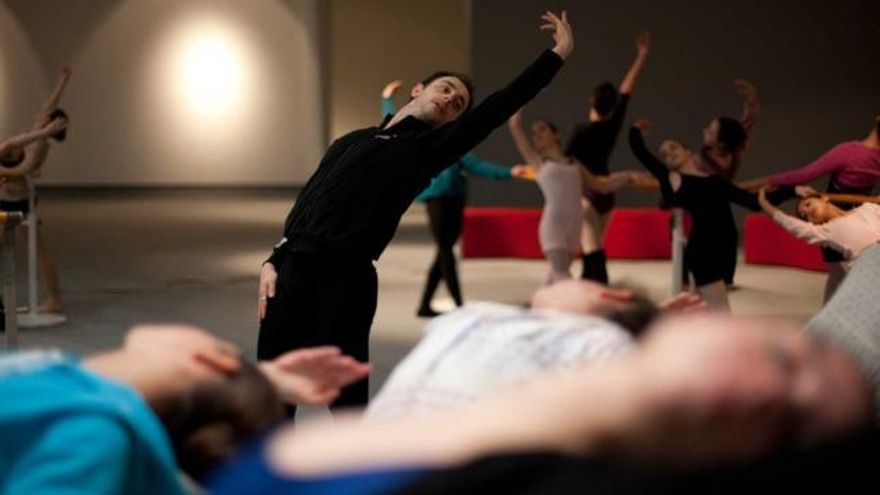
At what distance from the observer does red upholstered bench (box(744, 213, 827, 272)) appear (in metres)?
10.1

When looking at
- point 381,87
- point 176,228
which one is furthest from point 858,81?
point 381,87

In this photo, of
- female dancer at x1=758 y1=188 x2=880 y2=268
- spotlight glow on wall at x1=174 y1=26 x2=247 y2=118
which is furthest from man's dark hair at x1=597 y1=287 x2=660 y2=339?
spotlight glow on wall at x1=174 y1=26 x2=247 y2=118

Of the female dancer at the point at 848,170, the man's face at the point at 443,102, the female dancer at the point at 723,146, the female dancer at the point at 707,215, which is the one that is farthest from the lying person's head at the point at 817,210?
the female dancer at the point at 723,146

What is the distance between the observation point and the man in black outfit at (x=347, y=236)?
3396mm

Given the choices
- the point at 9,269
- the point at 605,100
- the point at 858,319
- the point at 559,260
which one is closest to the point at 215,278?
the point at 559,260

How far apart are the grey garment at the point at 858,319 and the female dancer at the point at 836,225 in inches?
51.0

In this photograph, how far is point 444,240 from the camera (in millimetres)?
7355

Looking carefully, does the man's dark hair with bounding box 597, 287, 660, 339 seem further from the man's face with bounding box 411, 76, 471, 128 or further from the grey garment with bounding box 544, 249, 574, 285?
the grey garment with bounding box 544, 249, 574, 285

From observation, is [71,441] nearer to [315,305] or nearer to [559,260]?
[315,305]

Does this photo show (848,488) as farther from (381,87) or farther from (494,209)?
(381,87)

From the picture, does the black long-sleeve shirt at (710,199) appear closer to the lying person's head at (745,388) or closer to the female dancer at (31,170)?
the female dancer at (31,170)

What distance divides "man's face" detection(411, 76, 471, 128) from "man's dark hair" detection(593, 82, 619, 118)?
4991 millimetres

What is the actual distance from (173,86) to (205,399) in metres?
17.5

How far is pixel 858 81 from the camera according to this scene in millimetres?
12406
